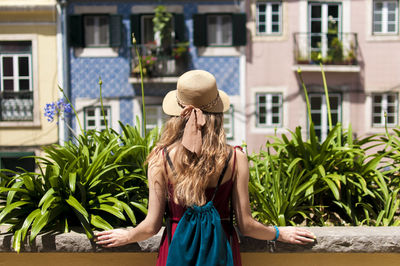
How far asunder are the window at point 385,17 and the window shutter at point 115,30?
22.4ft

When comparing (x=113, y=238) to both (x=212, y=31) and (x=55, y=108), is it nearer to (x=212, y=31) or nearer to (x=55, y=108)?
(x=55, y=108)

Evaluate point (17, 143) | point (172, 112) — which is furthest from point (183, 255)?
point (17, 143)

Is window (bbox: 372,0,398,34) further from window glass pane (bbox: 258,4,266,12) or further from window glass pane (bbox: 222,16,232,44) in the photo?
window glass pane (bbox: 222,16,232,44)

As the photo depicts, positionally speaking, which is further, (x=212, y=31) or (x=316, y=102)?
(x=316, y=102)

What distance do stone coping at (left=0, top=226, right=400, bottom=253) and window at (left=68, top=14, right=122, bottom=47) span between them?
10.1 meters

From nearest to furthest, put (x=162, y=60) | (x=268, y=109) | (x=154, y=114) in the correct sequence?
(x=162, y=60)
(x=268, y=109)
(x=154, y=114)

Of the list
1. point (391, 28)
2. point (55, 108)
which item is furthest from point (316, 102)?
point (55, 108)

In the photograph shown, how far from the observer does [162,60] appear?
11.2m

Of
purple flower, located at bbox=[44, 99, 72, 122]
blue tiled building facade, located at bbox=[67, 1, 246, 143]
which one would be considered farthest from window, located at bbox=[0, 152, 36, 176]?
purple flower, located at bbox=[44, 99, 72, 122]

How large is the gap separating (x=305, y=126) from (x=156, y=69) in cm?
429

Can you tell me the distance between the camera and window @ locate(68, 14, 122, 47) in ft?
37.2

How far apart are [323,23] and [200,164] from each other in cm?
1120

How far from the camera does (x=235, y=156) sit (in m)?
1.50

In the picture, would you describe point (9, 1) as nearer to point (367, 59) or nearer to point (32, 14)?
point (32, 14)
